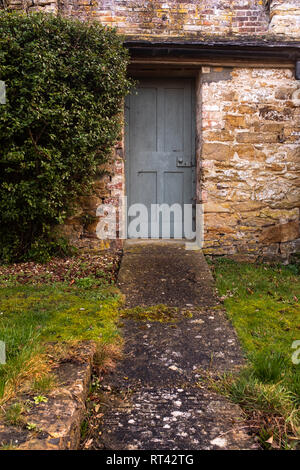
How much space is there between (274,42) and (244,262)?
3.14 meters

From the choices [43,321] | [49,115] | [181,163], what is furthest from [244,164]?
[43,321]

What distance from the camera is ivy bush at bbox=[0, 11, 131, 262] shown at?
443 centimetres

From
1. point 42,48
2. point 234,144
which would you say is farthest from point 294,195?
point 42,48

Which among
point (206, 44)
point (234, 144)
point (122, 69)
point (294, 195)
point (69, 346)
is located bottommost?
point (69, 346)

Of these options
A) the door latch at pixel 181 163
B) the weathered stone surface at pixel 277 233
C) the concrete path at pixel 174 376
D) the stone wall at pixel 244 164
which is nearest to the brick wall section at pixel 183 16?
the stone wall at pixel 244 164

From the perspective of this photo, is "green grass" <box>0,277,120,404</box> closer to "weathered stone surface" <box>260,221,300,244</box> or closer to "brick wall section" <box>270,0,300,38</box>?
"weathered stone surface" <box>260,221,300,244</box>

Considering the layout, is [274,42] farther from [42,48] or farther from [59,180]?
[59,180]

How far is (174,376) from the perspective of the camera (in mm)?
2473

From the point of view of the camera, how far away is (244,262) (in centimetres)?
553

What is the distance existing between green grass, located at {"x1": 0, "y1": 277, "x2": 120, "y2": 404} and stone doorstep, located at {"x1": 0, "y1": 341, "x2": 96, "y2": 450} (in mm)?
111

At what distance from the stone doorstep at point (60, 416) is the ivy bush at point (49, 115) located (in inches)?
116

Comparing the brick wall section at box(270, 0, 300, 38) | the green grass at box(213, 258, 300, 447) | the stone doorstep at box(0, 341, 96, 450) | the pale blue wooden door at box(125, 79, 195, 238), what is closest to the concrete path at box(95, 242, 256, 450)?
the green grass at box(213, 258, 300, 447)

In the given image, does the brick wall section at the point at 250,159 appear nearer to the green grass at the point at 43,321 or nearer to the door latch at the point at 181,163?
the door latch at the point at 181,163

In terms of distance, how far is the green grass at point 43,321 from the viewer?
203cm
